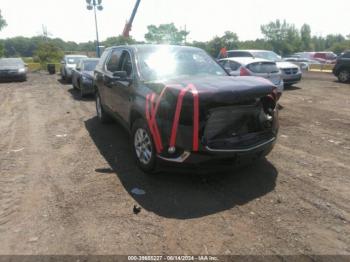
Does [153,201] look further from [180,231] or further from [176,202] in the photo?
[180,231]

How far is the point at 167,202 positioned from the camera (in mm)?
3928

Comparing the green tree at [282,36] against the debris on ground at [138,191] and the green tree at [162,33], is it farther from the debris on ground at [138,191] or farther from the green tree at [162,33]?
the debris on ground at [138,191]

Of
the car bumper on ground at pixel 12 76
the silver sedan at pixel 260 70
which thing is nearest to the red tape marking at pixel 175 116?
the silver sedan at pixel 260 70

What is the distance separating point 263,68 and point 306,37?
9898 cm

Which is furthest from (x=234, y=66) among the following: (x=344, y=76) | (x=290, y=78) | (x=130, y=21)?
(x=130, y=21)

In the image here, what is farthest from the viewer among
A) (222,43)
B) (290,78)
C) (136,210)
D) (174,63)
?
(222,43)

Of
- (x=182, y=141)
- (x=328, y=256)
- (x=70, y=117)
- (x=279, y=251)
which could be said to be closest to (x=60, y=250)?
(x=182, y=141)

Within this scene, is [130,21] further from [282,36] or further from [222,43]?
[282,36]

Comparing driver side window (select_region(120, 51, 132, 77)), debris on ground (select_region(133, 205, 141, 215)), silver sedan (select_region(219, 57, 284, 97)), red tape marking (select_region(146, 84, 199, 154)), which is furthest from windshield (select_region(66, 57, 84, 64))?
debris on ground (select_region(133, 205, 141, 215))

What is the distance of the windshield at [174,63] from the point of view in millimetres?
5039

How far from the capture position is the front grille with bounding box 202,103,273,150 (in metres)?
3.94

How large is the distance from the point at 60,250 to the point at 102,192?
1.23m

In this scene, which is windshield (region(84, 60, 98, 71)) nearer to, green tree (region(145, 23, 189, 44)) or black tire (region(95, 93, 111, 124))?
black tire (region(95, 93, 111, 124))

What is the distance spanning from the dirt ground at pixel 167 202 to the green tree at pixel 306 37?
95.8 meters
